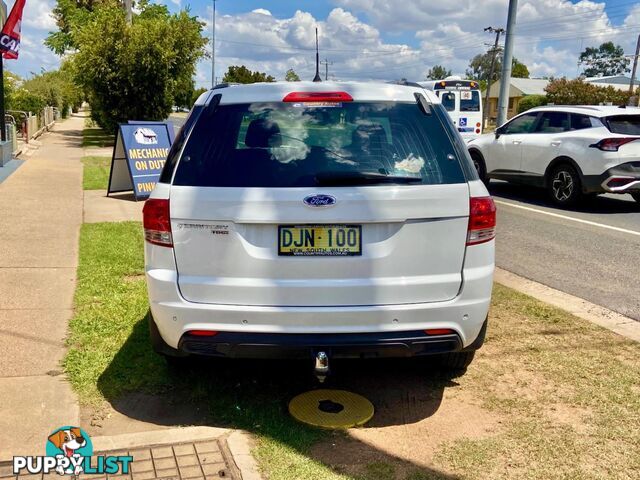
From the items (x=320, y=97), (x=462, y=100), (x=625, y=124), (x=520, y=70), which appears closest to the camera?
(x=320, y=97)

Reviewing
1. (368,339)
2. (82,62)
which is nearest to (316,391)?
(368,339)

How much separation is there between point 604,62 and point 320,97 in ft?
473

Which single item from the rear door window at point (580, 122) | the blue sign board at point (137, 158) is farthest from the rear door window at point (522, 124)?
the blue sign board at point (137, 158)

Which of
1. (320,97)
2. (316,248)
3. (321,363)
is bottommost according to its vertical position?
(321,363)

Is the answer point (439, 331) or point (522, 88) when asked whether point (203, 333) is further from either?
point (522, 88)

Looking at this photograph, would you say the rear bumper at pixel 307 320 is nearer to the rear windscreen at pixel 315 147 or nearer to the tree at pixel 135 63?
the rear windscreen at pixel 315 147

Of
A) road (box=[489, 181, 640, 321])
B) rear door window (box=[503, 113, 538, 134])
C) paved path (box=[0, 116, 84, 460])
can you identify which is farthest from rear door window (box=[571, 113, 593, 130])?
paved path (box=[0, 116, 84, 460])

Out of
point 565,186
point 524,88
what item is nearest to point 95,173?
point 565,186

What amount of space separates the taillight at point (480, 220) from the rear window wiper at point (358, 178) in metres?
0.33

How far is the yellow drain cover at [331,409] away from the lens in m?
3.47

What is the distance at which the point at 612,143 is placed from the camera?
10.3m

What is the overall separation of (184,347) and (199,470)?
638 mm

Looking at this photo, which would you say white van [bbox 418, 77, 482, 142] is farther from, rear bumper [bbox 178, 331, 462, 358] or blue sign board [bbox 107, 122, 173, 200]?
rear bumper [bbox 178, 331, 462, 358]

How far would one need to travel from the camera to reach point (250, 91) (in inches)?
139
